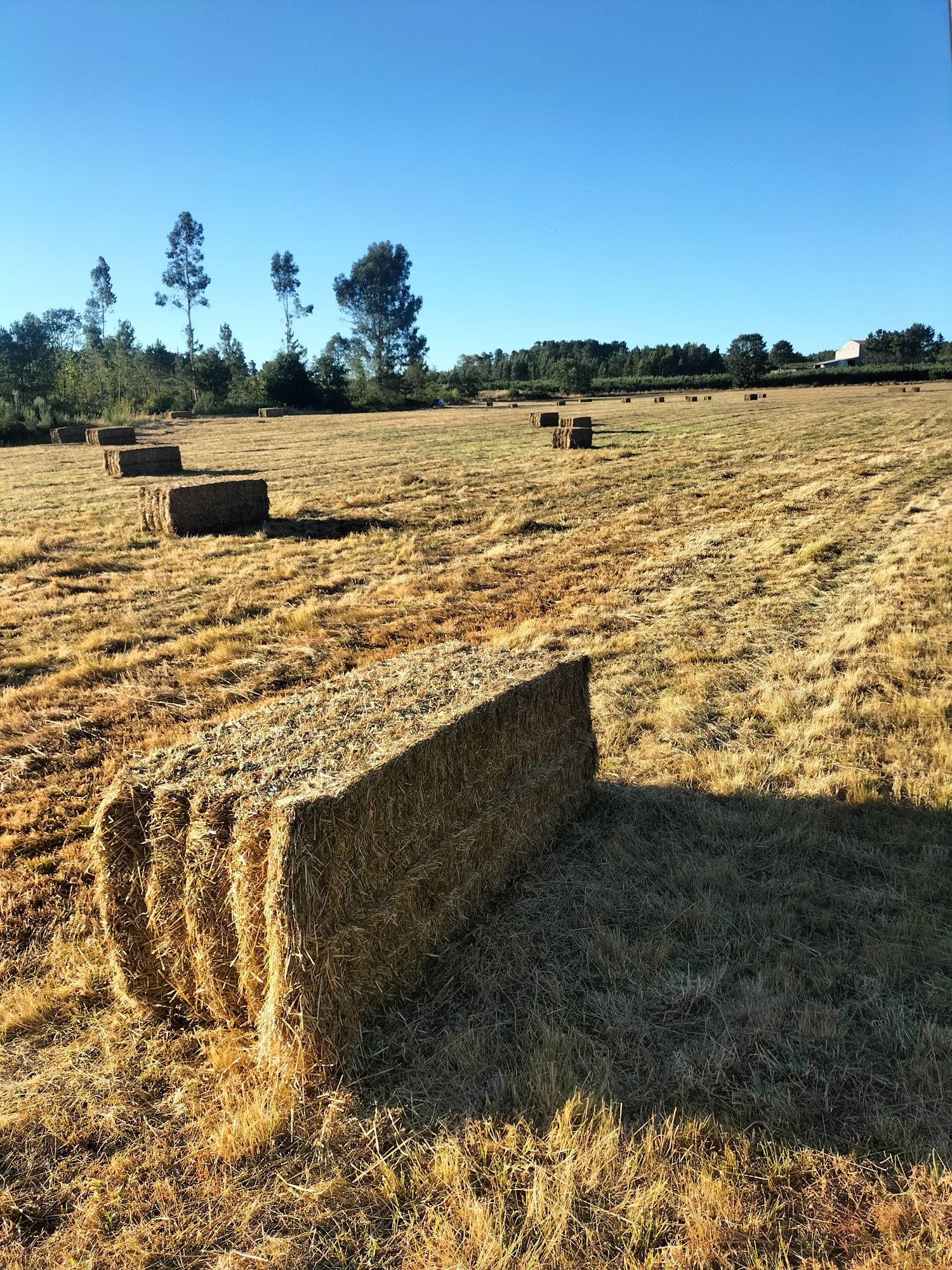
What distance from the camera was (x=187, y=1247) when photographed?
2264 mm

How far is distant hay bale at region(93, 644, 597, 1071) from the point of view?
2771mm

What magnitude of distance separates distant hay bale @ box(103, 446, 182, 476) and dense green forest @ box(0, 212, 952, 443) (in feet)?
57.4

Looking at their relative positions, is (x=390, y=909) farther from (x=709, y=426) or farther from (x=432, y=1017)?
(x=709, y=426)

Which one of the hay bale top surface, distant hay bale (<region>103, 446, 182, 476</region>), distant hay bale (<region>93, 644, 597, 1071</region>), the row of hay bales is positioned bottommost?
distant hay bale (<region>93, 644, 597, 1071</region>)

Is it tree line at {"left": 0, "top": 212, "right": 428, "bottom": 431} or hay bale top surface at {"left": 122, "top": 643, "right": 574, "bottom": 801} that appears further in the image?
tree line at {"left": 0, "top": 212, "right": 428, "bottom": 431}

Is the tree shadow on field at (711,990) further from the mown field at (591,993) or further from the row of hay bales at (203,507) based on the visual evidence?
the row of hay bales at (203,507)

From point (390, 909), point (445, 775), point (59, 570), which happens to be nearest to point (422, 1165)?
point (390, 909)

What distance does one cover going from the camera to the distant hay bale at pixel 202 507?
12188 mm

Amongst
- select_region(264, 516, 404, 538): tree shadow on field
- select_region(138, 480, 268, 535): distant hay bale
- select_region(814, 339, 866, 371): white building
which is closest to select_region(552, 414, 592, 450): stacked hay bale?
select_region(264, 516, 404, 538): tree shadow on field

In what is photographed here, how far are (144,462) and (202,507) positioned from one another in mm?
8879

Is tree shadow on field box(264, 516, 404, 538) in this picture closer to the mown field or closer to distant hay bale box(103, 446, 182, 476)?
the mown field

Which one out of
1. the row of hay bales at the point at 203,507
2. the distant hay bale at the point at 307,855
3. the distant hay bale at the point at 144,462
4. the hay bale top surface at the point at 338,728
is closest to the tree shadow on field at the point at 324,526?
the row of hay bales at the point at 203,507

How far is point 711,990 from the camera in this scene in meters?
3.14

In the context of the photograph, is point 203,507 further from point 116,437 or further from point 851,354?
point 851,354
